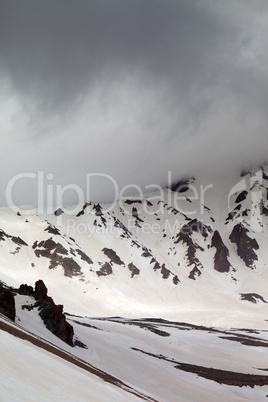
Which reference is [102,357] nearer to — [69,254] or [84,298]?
[84,298]

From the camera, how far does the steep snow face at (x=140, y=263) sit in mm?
100688

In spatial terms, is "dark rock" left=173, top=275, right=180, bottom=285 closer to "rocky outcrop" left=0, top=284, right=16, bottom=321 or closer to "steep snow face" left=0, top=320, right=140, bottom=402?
"rocky outcrop" left=0, top=284, right=16, bottom=321

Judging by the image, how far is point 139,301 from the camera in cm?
11006

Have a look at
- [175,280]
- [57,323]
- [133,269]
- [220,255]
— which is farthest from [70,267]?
[57,323]

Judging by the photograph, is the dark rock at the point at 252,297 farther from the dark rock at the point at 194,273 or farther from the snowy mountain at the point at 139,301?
the dark rock at the point at 194,273

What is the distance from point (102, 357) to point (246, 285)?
131780 millimetres

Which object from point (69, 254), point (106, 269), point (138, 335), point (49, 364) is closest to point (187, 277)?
point (106, 269)

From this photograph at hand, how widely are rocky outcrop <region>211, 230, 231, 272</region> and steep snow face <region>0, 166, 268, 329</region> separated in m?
0.47

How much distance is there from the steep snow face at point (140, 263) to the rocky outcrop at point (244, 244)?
52 centimetres

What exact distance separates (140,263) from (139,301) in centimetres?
3086

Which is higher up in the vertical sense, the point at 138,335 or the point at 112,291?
the point at 112,291

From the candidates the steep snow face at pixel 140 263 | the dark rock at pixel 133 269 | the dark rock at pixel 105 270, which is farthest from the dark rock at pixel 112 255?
the dark rock at pixel 105 270

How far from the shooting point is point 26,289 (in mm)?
39156

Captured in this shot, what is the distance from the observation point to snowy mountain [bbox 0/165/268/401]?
2242 cm
